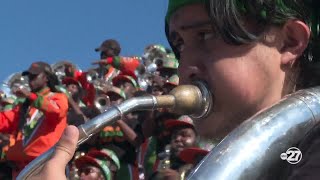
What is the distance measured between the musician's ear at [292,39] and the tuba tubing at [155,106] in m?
0.20

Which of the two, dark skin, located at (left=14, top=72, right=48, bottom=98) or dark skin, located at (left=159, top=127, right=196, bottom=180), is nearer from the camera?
dark skin, located at (left=159, top=127, right=196, bottom=180)

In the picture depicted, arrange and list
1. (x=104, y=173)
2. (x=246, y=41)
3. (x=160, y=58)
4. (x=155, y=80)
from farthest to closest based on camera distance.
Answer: (x=160, y=58)
(x=155, y=80)
(x=104, y=173)
(x=246, y=41)

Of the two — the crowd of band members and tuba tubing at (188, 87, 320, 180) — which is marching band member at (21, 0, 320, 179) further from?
the crowd of band members

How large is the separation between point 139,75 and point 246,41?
8508 mm

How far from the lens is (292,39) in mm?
1583

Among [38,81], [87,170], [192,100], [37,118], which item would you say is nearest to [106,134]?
[87,170]

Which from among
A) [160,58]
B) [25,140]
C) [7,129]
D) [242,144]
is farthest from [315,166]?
[160,58]

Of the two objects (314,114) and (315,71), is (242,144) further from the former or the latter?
(315,71)

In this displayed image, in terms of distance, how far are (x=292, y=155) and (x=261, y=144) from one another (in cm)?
11

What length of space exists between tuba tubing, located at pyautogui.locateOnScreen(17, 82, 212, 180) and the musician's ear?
8.0 inches

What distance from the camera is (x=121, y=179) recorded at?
6445 millimetres

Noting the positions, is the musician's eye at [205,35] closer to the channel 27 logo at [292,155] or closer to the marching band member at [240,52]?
the marching band member at [240,52]

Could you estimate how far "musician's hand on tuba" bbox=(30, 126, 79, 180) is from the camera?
4.80 feet

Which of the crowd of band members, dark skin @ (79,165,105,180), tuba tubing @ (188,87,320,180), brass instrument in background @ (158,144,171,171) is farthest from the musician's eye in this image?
dark skin @ (79,165,105,180)
